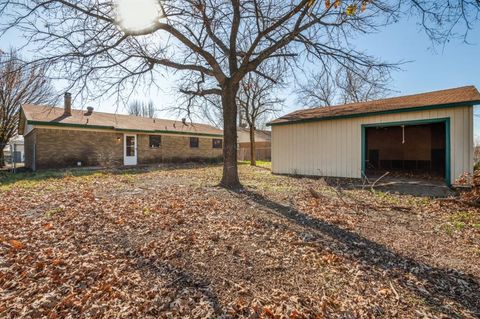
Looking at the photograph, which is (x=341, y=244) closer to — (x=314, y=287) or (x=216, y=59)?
(x=314, y=287)

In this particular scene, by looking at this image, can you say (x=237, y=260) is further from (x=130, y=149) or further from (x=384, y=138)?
(x=130, y=149)

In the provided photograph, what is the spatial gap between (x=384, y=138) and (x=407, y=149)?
1403 mm

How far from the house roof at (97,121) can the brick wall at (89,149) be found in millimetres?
522

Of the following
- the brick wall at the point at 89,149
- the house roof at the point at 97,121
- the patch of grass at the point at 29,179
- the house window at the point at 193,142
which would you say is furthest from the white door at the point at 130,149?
the patch of grass at the point at 29,179

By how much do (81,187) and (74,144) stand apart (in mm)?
8095

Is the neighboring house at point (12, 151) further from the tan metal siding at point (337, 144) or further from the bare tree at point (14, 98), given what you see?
the tan metal siding at point (337, 144)

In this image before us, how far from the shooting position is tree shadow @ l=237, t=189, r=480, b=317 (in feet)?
8.34

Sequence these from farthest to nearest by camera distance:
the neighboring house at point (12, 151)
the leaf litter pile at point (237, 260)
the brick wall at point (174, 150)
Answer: the brick wall at point (174, 150) → the neighboring house at point (12, 151) → the leaf litter pile at point (237, 260)

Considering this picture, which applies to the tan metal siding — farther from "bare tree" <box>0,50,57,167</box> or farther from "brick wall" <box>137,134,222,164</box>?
"bare tree" <box>0,50,57,167</box>

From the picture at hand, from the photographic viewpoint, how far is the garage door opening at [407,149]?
537 inches

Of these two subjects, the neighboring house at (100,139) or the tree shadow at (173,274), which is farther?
the neighboring house at (100,139)

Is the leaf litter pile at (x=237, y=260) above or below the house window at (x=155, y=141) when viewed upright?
below

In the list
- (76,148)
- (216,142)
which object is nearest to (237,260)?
(76,148)

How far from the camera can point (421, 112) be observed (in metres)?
8.88
